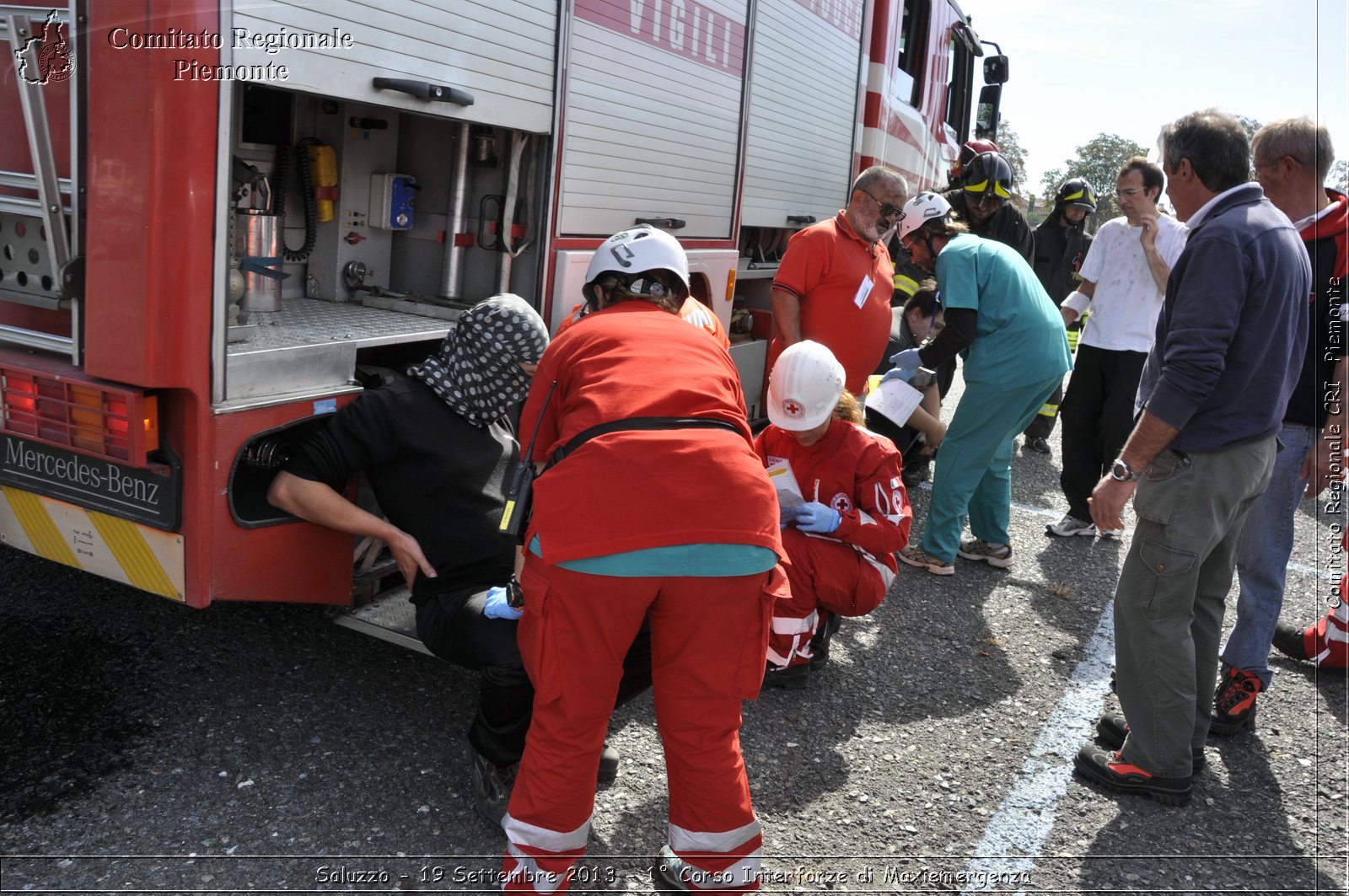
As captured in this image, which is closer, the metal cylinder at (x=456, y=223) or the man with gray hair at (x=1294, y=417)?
the man with gray hair at (x=1294, y=417)

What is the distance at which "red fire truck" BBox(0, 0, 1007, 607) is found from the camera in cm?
251

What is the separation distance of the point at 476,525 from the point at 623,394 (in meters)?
0.94

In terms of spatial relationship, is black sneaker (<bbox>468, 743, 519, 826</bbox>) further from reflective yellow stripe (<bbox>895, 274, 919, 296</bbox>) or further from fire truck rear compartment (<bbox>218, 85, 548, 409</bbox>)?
reflective yellow stripe (<bbox>895, 274, 919, 296</bbox>)

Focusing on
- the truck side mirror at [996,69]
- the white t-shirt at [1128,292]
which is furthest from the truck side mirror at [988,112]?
the white t-shirt at [1128,292]

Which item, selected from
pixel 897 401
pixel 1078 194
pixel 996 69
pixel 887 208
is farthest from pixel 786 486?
pixel 996 69

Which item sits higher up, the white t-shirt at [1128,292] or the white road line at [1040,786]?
the white t-shirt at [1128,292]

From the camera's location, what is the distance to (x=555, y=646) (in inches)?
88.9

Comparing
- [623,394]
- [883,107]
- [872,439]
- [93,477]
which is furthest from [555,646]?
[883,107]

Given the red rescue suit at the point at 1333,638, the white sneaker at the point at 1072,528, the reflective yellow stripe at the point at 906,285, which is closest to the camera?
the red rescue suit at the point at 1333,638

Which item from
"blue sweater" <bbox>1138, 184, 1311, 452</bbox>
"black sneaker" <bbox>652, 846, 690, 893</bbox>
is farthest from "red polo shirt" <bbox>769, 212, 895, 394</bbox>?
"black sneaker" <bbox>652, 846, 690, 893</bbox>

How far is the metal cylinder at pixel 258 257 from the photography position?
11.1ft

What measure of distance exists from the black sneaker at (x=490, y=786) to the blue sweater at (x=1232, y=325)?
202 cm

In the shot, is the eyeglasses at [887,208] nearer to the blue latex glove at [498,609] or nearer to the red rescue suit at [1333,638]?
the red rescue suit at [1333,638]

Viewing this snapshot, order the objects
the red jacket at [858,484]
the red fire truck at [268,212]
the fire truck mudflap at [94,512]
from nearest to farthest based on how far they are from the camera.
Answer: the red fire truck at [268,212]
the fire truck mudflap at [94,512]
the red jacket at [858,484]
